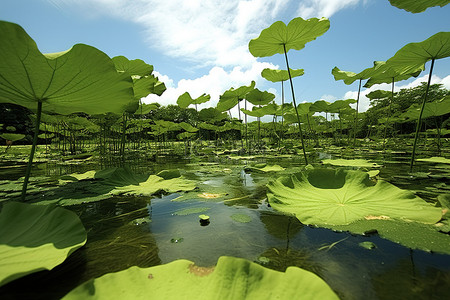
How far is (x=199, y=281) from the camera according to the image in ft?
1.27

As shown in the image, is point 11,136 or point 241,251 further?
point 11,136

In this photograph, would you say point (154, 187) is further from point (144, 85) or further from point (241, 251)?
point (144, 85)

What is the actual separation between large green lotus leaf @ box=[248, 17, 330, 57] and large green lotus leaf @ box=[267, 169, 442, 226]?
1.49 metres

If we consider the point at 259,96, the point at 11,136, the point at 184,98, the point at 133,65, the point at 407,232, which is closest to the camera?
the point at 407,232

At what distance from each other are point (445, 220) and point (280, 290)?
0.78 m

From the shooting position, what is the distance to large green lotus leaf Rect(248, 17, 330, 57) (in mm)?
1858

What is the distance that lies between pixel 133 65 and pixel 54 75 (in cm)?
147

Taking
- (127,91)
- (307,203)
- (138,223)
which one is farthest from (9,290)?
(307,203)

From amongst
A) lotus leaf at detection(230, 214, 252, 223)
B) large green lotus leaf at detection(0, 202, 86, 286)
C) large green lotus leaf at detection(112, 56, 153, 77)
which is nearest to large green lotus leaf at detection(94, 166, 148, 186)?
large green lotus leaf at detection(0, 202, 86, 286)

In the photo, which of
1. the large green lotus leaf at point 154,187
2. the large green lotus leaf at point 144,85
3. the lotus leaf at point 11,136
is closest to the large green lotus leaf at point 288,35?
the large green lotus leaf at point 144,85

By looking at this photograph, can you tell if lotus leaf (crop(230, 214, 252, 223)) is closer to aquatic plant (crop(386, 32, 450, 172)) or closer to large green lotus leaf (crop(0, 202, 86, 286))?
large green lotus leaf (crop(0, 202, 86, 286))

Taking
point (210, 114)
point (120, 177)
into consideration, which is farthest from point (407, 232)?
point (210, 114)

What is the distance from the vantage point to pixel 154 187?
135 cm

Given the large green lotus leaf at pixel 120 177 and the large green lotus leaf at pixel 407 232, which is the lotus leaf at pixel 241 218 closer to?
the large green lotus leaf at pixel 407 232
